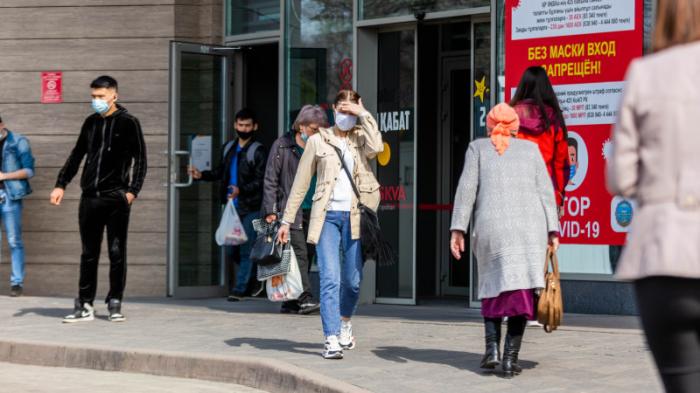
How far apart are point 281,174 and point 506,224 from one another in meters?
4.30

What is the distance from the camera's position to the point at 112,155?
34.1 feet

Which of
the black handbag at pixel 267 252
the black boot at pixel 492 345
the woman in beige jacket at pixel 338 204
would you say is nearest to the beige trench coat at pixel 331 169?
the woman in beige jacket at pixel 338 204

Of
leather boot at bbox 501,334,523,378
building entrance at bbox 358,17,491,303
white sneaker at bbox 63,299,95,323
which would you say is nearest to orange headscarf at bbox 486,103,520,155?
leather boot at bbox 501,334,523,378

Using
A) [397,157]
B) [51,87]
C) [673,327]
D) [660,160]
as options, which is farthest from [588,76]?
[673,327]

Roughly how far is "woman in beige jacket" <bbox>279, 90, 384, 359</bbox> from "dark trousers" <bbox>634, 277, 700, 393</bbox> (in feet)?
16.2

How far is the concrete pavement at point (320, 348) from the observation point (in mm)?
7027

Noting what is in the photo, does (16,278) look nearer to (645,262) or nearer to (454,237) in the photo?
Answer: (454,237)

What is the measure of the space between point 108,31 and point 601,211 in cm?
587

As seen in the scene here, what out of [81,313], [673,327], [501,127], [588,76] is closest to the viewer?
[673,327]

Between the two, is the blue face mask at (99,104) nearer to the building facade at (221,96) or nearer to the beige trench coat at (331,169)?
the building facade at (221,96)

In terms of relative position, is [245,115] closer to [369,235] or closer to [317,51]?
[317,51]

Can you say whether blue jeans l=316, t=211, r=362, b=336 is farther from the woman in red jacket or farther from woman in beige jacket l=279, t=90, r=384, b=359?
the woman in red jacket

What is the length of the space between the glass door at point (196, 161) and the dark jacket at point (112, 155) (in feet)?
8.41

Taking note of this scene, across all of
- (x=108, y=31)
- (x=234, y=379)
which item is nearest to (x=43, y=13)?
(x=108, y=31)
